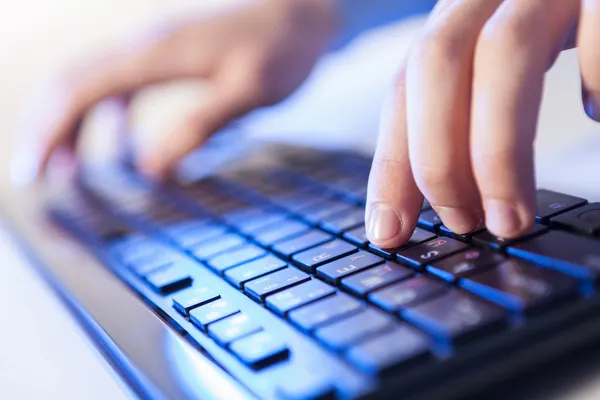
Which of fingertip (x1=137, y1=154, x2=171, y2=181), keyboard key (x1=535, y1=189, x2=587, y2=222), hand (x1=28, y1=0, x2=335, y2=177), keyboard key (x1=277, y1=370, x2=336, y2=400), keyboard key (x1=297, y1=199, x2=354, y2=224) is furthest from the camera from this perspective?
hand (x1=28, y1=0, x2=335, y2=177)

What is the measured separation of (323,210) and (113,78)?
0.54 m

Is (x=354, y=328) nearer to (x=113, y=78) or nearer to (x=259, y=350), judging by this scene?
(x=259, y=350)

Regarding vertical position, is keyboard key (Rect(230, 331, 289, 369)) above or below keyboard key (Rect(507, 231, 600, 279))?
below

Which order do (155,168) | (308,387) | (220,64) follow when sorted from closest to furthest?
(308,387)
(155,168)
(220,64)

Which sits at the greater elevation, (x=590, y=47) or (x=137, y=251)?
(x=590, y=47)

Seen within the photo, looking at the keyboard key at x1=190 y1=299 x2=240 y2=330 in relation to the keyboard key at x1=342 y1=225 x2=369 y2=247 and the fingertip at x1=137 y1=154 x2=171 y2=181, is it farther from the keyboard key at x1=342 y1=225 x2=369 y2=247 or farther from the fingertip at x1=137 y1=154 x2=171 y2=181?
the fingertip at x1=137 y1=154 x2=171 y2=181

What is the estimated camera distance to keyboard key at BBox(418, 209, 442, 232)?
1.24ft

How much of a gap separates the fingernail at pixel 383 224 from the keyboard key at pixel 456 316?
0.24 feet

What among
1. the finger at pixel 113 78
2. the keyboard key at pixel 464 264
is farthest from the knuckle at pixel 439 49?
the finger at pixel 113 78

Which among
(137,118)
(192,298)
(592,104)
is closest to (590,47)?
(592,104)

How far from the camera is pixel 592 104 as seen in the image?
35 centimetres

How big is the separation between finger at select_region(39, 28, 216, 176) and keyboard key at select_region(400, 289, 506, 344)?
0.66 meters

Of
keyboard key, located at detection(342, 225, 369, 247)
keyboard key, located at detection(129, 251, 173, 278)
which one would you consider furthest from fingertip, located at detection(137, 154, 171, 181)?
keyboard key, located at detection(342, 225, 369, 247)

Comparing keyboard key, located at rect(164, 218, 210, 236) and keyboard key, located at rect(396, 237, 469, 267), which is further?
keyboard key, located at rect(164, 218, 210, 236)
